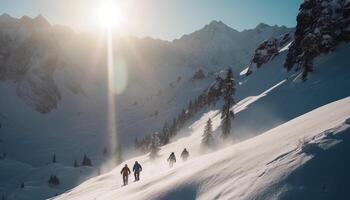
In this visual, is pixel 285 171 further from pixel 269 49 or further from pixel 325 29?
pixel 269 49

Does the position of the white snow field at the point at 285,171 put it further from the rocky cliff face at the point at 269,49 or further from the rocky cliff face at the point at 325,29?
the rocky cliff face at the point at 269,49

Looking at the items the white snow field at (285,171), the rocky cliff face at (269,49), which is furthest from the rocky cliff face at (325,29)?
the rocky cliff face at (269,49)

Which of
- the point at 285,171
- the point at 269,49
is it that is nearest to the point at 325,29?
the point at 285,171

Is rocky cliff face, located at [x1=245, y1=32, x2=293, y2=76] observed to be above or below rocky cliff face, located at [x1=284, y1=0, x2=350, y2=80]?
above

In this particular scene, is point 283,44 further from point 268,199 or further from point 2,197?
point 268,199

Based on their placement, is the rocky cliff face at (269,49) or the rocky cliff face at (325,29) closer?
the rocky cliff face at (325,29)

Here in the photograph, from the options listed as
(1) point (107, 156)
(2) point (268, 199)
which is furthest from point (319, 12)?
(1) point (107, 156)

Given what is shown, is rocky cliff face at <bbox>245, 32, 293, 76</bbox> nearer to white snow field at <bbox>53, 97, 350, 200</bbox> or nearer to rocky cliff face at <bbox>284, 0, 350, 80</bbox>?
rocky cliff face at <bbox>284, 0, 350, 80</bbox>

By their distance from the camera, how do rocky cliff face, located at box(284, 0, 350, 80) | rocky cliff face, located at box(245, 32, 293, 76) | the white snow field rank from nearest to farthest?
1. the white snow field
2. rocky cliff face, located at box(284, 0, 350, 80)
3. rocky cliff face, located at box(245, 32, 293, 76)

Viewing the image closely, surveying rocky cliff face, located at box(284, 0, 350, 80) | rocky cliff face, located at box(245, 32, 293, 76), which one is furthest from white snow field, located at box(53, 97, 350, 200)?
rocky cliff face, located at box(245, 32, 293, 76)

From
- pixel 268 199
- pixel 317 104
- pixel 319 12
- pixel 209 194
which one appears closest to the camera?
pixel 268 199

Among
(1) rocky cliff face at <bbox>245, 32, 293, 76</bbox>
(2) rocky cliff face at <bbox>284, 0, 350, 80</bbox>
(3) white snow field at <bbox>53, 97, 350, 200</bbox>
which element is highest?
(1) rocky cliff face at <bbox>245, 32, 293, 76</bbox>

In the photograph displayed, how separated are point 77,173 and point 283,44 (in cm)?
7742

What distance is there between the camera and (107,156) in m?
167
